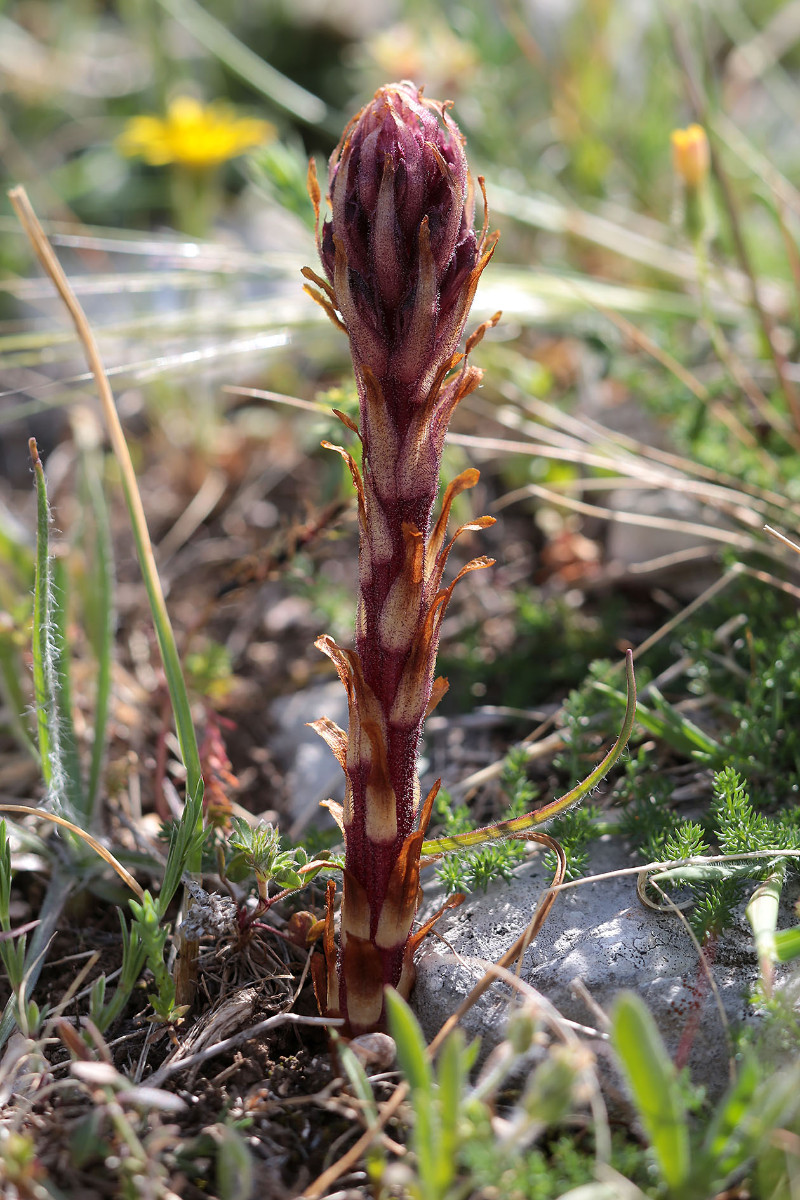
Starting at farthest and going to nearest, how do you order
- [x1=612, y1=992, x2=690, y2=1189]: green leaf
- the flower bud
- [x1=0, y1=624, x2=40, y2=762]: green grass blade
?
[x1=0, y1=624, x2=40, y2=762]: green grass blade < the flower bud < [x1=612, y1=992, x2=690, y2=1189]: green leaf

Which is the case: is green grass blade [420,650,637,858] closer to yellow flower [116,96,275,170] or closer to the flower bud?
the flower bud

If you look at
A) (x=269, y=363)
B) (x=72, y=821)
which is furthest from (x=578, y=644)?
(x=269, y=363)

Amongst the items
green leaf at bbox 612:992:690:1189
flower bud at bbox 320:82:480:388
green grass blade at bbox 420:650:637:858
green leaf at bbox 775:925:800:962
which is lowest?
green leaf at bbox 612:992:690:1189

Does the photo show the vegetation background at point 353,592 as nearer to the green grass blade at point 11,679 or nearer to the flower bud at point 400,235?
the green grass blade at point 11,679

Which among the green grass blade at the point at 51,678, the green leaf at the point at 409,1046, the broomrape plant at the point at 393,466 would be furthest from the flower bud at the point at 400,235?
the green leaf at the point at 409,1046

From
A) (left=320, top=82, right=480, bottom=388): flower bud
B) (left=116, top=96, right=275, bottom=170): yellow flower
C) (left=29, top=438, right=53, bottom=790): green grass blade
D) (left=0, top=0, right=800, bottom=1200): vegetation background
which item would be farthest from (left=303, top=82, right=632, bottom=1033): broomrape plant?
(left=116, top=96, right=275, bottom=170): yellow flower
